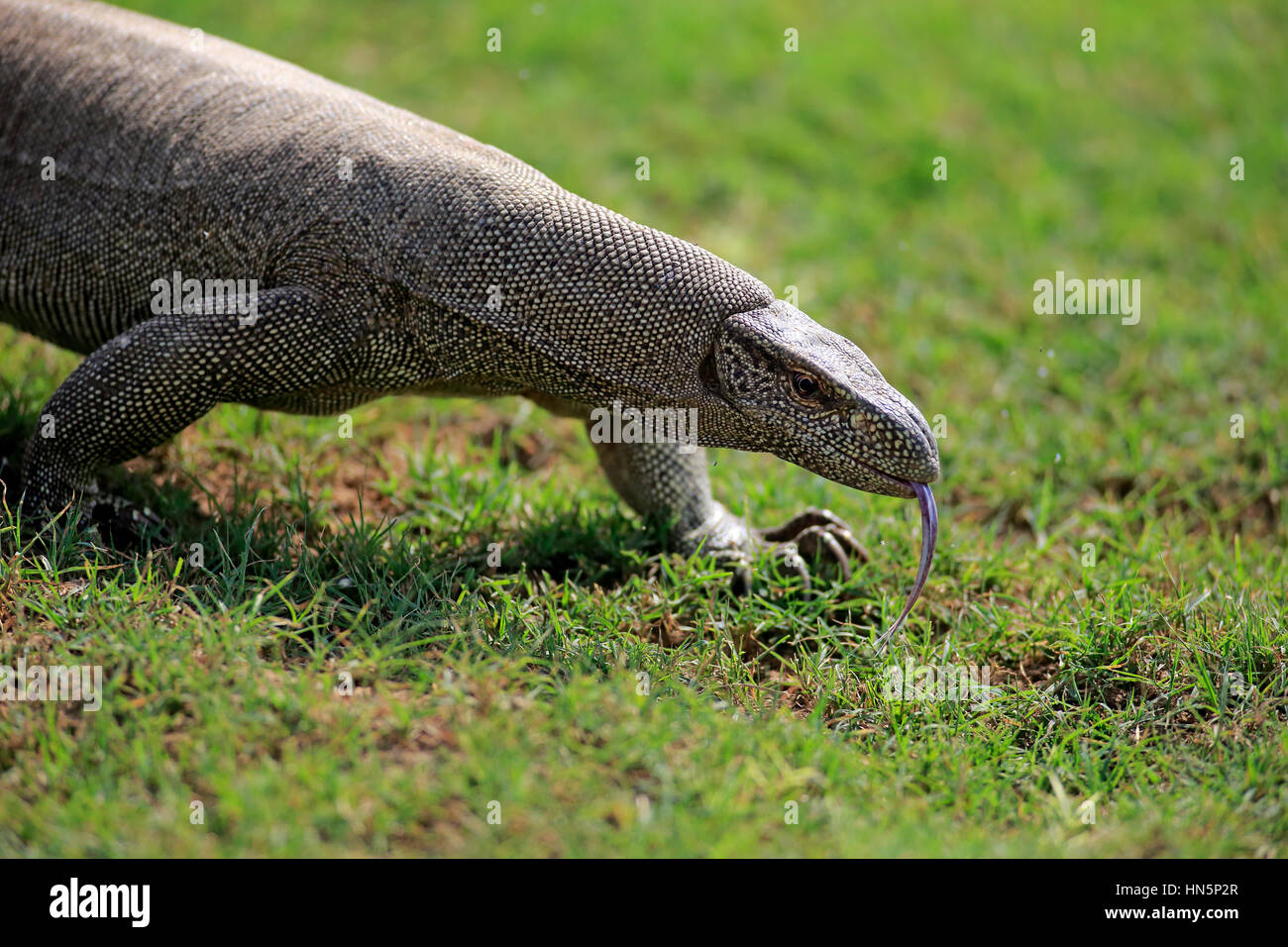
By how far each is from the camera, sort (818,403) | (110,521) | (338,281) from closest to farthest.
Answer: (818,403) < (338,281) < (110,521)

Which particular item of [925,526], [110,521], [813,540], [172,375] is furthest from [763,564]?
[110,521]

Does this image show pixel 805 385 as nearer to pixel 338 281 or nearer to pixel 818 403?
pixel 818 403

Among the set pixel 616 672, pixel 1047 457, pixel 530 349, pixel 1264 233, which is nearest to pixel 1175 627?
pixel 1047 457

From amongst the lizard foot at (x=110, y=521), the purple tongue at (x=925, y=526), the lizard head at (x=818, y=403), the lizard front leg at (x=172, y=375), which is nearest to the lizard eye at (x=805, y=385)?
the lizard head at (x=818, y=403)

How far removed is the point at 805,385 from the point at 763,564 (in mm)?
1036

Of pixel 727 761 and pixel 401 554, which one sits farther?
pixel 401 554

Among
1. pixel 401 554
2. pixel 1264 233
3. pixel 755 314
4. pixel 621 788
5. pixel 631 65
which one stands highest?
pixel 631 65

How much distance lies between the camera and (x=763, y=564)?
16.0 ft

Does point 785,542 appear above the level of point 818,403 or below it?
below

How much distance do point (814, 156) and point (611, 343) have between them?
4775mm

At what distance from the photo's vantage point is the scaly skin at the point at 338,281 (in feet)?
13.6

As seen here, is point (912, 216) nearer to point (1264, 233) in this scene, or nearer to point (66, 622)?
point (1264, 233)

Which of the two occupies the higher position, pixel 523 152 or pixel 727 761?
pixel 523 152

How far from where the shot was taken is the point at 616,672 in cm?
391
